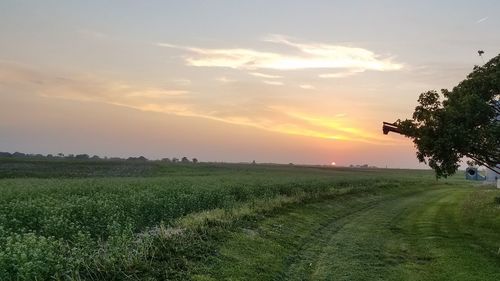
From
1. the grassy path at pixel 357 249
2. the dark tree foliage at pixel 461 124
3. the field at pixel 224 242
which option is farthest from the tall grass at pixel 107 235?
the dark tree foliage at pixel 461 124

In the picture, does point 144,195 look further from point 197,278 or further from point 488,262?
point 488,262

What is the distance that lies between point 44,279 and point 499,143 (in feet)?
64.0

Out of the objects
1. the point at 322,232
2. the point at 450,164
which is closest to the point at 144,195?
the point at 322,232

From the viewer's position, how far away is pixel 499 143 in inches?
811

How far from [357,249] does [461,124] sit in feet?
25.0

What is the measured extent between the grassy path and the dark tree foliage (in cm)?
410

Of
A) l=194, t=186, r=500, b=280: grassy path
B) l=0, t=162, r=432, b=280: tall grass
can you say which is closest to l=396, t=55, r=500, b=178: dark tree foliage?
l=194, t=186, r=500, b=280: grassy path

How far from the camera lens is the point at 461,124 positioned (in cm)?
2048

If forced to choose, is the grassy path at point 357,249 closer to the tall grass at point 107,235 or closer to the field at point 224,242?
the field at point 224,242

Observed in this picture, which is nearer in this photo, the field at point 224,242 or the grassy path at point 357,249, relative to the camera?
the field at point 224,242

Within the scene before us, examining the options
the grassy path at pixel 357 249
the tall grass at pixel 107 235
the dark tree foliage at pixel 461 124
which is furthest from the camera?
the dark tree foliage at pixel 461 124

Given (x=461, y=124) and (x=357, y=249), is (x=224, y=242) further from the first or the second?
(x=461, y=124)

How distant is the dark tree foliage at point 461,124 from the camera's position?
66.3ft

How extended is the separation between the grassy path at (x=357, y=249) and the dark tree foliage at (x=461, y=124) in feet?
13.4
